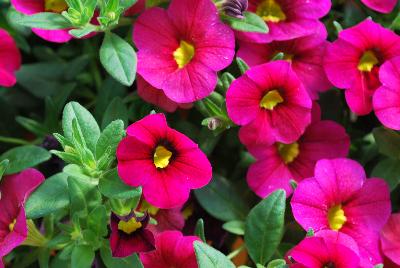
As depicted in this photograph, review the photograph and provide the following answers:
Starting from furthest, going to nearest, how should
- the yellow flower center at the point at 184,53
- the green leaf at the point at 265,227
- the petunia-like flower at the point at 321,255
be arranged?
the yellow flower center at the point at 184,53 < the green leaf at the point at 265,227 < the petunia-like flower at the point at 321,255

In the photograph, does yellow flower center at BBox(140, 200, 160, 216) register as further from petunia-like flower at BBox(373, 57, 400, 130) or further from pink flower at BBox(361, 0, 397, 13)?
pink flower at BBox(361, 0, 397, 13)

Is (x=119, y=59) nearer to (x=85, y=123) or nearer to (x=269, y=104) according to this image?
(x=85, y=123)

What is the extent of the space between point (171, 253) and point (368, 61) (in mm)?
445

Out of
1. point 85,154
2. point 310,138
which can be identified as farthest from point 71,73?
point 310,138

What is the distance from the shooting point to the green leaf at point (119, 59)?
0.94 m

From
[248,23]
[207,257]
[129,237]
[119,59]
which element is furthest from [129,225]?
[248,23]

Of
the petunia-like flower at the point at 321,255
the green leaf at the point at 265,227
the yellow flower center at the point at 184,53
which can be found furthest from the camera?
the yellow flower center at the point at 184,53

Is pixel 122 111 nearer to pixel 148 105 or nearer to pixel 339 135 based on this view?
pixel 148 105

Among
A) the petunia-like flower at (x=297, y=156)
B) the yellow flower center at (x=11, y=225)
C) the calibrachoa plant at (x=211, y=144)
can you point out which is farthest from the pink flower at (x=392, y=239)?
the yellow flower center at (x=11, y=225)

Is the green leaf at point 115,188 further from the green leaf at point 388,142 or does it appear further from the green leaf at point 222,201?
the green leaf at point 388,142

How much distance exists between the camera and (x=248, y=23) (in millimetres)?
995

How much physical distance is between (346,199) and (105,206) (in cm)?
37

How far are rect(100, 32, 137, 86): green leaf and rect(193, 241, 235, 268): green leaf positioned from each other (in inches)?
10.0

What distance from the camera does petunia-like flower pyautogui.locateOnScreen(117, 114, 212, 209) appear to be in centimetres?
85
